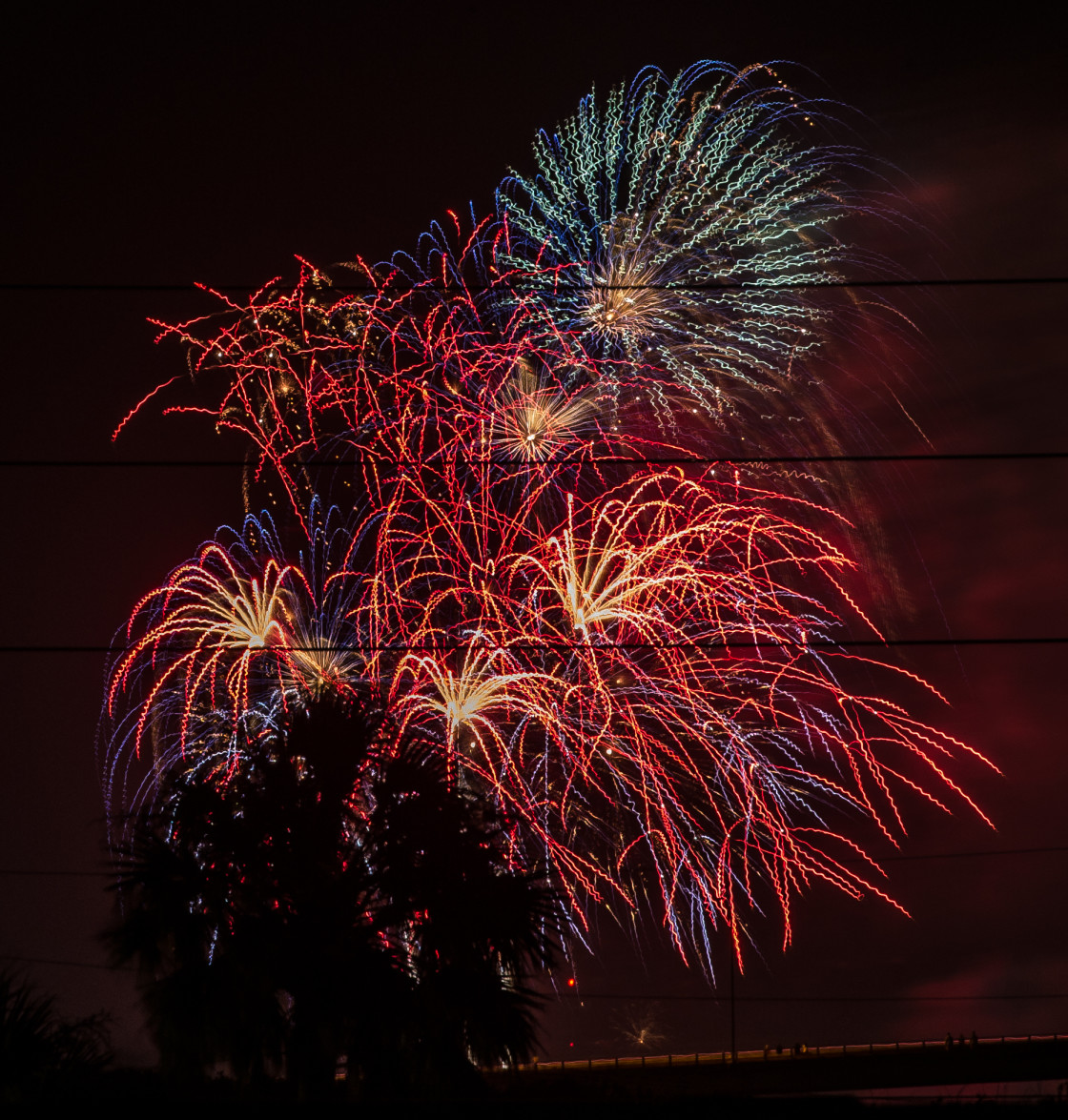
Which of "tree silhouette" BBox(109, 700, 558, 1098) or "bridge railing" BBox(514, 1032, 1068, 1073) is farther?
"bridge railing" BBox(514, 1032, 1068, 1073)

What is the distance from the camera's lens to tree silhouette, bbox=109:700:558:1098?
664 inches

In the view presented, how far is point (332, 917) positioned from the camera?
1742cm

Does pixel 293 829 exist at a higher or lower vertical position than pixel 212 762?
lower

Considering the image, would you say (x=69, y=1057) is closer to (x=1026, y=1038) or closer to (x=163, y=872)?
(x=163, y=872)

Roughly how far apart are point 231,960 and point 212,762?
12.6ft

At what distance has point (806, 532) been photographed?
891 inches

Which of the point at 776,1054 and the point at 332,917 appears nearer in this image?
the point at 332,917

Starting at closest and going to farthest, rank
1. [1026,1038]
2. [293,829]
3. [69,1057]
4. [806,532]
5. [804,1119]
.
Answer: [804,1119]
[69,1057]
[293,829]
[806,532]
[1026,1038]

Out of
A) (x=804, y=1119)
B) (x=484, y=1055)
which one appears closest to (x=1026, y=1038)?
(x=484, y=1055)

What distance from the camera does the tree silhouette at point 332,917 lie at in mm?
16875

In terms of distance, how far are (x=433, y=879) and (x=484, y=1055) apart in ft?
7.00

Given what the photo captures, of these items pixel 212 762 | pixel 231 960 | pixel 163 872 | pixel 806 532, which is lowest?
pixel 231 960

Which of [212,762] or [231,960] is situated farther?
[212,762]

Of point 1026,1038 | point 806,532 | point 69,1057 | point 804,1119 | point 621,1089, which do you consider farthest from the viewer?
point 1026,1038
